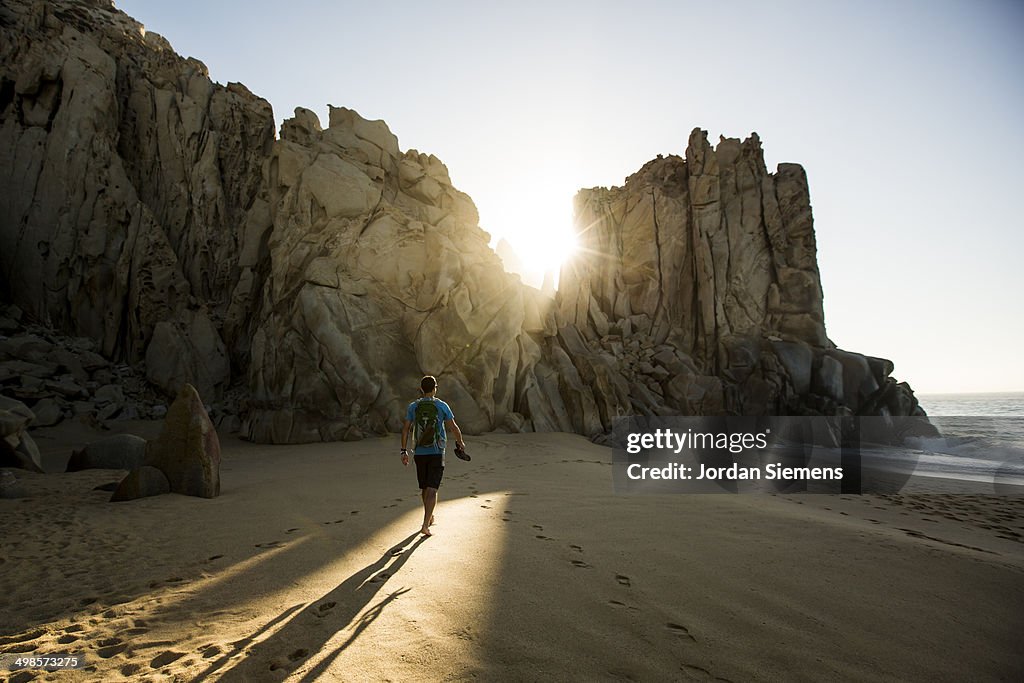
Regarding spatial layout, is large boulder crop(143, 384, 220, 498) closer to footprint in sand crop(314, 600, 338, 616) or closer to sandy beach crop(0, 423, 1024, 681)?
sandy beach crop(0, 423, 1024, 681)

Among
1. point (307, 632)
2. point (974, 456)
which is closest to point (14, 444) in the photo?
point (307, 632)

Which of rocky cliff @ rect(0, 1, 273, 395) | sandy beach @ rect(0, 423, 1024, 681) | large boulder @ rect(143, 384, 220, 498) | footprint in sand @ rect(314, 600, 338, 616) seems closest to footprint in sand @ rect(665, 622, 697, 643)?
sandy beach @ rect(0, 423, 1024, 681)

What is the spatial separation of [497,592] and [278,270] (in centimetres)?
1759

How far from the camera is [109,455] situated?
9.34 meters

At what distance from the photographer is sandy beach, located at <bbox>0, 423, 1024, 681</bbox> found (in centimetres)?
260

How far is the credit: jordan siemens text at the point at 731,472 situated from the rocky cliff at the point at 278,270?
604 cm

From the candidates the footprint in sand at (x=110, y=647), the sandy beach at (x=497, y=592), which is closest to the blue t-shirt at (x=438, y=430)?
the sandy beach at (x=497, y=592)

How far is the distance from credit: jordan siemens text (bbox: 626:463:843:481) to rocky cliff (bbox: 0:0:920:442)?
6.04 m

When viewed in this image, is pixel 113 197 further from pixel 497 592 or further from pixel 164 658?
pixel 497 592

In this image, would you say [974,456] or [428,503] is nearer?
[428,503]

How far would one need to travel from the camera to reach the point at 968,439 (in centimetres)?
2423

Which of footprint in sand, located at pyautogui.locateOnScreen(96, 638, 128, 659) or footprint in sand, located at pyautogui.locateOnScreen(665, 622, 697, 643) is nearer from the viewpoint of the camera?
footprint in sand, located at pyautogui.locateOnScreen(96, 638, 128, 659)

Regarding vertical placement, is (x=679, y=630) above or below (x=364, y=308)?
below

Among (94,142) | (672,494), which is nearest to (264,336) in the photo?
(94,142)
